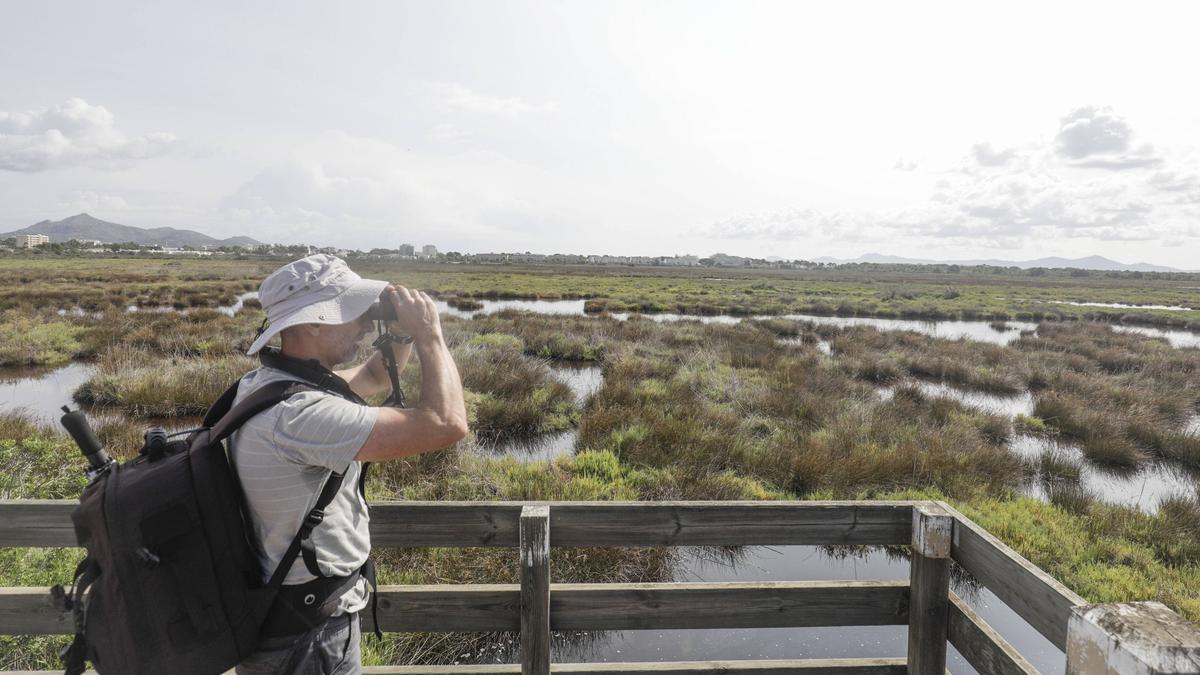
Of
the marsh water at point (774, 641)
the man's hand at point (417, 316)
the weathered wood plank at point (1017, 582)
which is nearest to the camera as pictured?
the man's hand at point (417, 316)

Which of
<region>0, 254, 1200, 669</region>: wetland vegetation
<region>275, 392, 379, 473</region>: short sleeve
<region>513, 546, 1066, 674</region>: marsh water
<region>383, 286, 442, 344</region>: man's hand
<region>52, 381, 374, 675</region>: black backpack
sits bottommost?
<region>513, 546, 1066, 674</region>: marsh water

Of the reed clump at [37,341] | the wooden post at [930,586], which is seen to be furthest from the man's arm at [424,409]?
the reed clump at [37,341]

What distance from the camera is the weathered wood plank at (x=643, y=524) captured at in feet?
9.29

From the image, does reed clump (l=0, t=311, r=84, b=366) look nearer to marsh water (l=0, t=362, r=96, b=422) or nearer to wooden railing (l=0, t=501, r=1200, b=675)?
marsh water (l=0, t=362, r=96, b=422)

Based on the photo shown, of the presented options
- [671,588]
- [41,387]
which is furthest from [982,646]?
[41,387]

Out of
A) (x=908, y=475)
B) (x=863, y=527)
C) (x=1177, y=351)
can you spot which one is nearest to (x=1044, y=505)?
(x=908, y=475)

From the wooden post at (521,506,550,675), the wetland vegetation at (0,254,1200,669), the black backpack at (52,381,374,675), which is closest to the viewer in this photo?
the black backpack at (52,381,374,675)

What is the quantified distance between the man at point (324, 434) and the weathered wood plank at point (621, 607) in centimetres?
80

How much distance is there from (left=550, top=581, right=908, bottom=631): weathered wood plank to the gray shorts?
112cm

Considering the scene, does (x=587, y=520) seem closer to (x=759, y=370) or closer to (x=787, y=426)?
(x=787, y=426)

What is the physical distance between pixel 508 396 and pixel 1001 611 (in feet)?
27.4

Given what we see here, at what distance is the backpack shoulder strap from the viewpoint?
5.54 ft

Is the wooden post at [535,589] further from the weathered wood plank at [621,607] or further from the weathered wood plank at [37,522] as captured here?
the weathered wood plank at [37,522]

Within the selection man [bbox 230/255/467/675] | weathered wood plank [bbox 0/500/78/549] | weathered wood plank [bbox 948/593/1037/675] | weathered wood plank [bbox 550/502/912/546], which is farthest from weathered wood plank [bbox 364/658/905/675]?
weathered wood plank [bbox 0/500/78/549]
